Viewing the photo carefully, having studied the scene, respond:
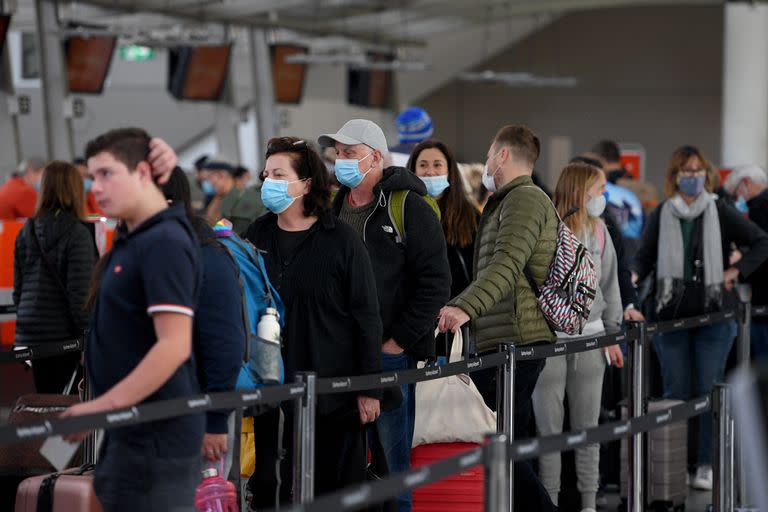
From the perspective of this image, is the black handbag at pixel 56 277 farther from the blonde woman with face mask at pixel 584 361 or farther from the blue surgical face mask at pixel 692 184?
the blue surgical face mask at pixel 692 184

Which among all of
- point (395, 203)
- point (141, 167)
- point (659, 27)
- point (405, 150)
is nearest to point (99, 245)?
point (405, 150)

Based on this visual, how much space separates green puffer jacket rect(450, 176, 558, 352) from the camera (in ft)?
15.9

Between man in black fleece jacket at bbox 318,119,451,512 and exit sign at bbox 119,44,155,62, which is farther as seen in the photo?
exit sign at bbox 119,44,155,62

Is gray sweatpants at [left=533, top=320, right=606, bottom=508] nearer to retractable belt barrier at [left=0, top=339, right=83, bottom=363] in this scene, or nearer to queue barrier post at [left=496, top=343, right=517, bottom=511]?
queue barrier post at [left=496, top=343, right=517, bottom=511]

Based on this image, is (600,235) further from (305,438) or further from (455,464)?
(455,464)

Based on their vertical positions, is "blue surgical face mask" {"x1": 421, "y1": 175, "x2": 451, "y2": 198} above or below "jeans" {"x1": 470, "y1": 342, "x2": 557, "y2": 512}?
above

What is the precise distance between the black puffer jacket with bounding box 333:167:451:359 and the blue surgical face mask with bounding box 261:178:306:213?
56cm

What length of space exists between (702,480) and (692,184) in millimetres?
1538

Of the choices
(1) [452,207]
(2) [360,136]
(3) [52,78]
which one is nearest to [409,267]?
(2) [360,136]

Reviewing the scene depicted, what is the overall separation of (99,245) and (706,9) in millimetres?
24937

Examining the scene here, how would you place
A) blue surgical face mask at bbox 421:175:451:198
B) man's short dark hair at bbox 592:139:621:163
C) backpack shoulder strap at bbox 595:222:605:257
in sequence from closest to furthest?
blue surgical face mask at bbox 421:175:451:198 → backpack shoulder strap at bbox 595:222:605:257 → man's short dark hair at bbox 592:139:621:163

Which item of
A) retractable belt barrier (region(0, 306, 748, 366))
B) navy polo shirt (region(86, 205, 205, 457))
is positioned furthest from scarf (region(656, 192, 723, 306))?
navy polo shirt (region(86, 205, 205, 457))

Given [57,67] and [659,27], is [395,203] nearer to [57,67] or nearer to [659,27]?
[57,67]

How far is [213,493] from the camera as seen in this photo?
12.7 ft
